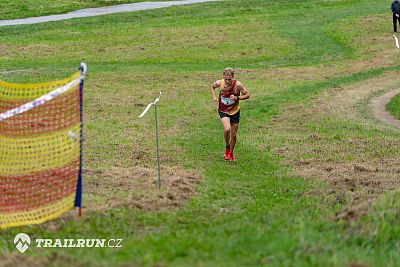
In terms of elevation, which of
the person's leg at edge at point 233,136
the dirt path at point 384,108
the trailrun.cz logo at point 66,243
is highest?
the trailrun.cz logo at point 66,243

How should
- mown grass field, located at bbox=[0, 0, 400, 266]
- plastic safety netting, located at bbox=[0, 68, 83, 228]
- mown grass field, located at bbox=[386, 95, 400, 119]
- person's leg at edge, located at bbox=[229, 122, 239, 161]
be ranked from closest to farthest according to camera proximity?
mown grass field, located at bbox=[0, 0, 400, 266] → plastic safety netting, located at bbox=[0, 68, 83, 228] → person's leg at edge, located at bbox=[229, 122, 239, 161] → mown grass field, located at bbox=[386, 95, 400, 119]

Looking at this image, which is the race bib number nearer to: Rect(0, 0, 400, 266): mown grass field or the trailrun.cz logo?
Rect(0, 0, 400, 266): mown grass field

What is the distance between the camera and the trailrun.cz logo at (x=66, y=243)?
9477 mm

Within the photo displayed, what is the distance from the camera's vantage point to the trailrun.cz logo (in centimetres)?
948

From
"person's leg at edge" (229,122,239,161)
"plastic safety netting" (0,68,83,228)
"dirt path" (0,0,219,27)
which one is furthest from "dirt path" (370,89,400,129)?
"dirt path" (0,0,219,27)

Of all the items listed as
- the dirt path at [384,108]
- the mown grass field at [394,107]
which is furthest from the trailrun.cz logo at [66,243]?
the mown grass field at [394,107]

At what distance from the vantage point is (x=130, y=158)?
15930 millimetres

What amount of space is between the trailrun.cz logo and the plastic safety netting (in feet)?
1.42

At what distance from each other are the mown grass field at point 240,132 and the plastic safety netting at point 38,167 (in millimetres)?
406

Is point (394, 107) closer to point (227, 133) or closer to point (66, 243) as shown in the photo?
point (227, 133)

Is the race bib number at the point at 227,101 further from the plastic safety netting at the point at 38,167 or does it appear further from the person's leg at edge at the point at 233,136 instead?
the plastic safety netting at the point at 38,167

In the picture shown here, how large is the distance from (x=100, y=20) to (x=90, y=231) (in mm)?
35289

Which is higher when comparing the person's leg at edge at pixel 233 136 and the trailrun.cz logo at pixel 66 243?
the trailrun.cz logo at pixel 66 243

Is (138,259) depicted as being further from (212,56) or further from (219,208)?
(212,56)
